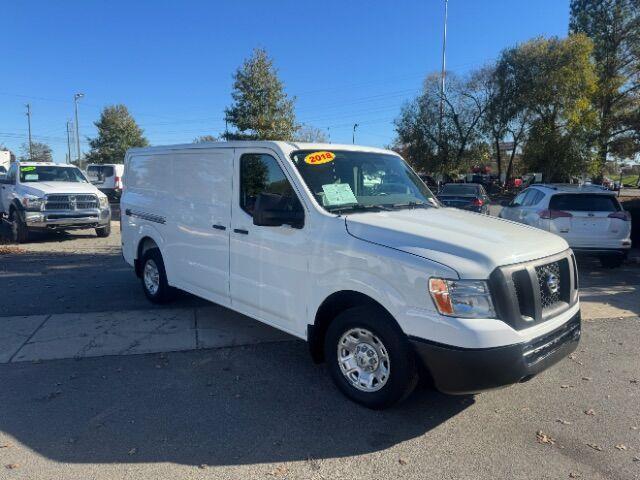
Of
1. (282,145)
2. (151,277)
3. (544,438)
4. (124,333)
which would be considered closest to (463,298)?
(544,438)

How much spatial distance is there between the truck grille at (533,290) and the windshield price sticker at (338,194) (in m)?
1.49

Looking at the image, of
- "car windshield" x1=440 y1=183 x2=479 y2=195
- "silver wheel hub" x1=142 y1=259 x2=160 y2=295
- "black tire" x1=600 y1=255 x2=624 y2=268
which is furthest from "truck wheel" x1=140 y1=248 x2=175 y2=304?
"car windshield" x1=440 y1=183 x2=479 y2=195

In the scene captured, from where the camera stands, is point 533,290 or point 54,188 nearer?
point 533,290

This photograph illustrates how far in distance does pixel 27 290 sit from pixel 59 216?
5.33 m

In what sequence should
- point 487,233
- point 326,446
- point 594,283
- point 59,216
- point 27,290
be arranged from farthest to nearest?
point 59,216 → point 594,283 → point 27,290 → point 487,233 → point 326,446

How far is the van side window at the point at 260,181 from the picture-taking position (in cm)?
435

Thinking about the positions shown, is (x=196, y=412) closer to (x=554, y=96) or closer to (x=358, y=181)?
(x=358, y=181)

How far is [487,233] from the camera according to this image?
3.84 metres

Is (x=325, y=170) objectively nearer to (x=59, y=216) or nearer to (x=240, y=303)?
(x=240, y=303)

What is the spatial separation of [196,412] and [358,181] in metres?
2.40

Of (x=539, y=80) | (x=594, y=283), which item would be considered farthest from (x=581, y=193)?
(x=539, y=80)

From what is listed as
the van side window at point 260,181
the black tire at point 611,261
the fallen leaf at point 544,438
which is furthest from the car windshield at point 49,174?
the fallen leaf at point 544,438

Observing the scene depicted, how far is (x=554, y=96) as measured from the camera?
1209 inches

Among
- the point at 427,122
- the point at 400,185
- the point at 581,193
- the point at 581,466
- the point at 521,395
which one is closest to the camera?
the point at 581,466
